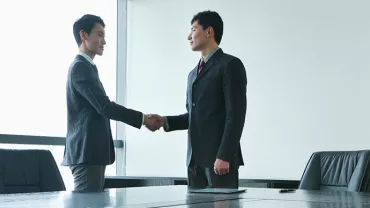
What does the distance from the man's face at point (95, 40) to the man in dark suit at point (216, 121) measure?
1.74 ft

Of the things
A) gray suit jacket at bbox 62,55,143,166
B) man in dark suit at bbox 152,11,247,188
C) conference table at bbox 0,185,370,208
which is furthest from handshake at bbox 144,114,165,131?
conference table at bbox 0,185,370,208

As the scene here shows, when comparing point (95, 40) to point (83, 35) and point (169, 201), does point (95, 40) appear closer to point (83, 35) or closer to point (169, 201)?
point (83, 35)

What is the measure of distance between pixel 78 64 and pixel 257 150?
213 cm

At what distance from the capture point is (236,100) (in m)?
2.53

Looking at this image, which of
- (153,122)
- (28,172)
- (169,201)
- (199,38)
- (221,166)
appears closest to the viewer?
(169,201)

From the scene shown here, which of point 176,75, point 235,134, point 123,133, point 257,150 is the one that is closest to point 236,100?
point 235,134

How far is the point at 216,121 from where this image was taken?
102 inches

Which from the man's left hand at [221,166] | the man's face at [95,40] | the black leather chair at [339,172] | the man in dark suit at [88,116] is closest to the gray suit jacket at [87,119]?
the man in dark suit at [88,116]

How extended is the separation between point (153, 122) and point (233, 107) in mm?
861

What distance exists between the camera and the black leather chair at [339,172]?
2481 mm

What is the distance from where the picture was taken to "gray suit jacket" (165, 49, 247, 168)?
8.25 ft

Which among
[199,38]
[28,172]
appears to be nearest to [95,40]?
[199,38]

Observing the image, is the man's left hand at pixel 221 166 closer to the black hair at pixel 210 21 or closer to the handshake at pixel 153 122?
the black hair at pixel 210 21

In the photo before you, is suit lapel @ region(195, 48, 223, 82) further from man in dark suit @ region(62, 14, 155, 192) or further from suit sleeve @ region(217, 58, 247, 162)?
man in dark suit @ region(62, 14, 155, 192)
